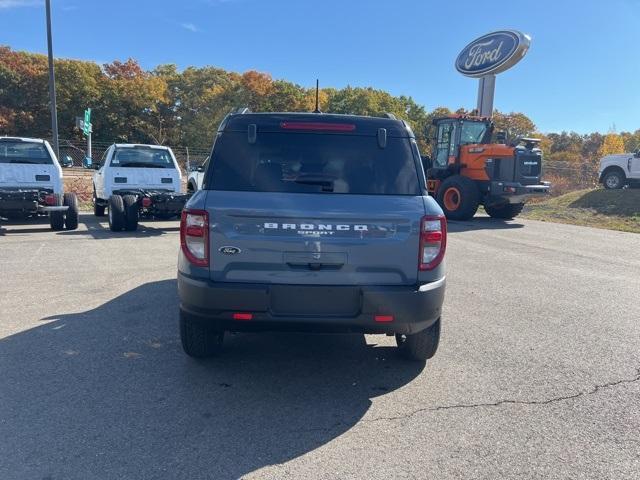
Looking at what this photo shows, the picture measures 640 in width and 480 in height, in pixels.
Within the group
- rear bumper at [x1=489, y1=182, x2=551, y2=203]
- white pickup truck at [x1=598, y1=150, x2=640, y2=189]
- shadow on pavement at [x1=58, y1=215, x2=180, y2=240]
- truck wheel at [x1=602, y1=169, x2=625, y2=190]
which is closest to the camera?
shadow on pavement at [x1=58, y1=215, x2=180, y2=240]

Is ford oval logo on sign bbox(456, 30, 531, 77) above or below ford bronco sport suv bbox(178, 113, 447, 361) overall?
above

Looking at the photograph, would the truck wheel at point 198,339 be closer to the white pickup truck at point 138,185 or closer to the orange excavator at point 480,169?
the white pickup truck at point 138,185

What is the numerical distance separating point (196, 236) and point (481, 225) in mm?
12920

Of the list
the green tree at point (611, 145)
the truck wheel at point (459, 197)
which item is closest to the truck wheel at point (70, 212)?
the truck wheel at point (459, 197)

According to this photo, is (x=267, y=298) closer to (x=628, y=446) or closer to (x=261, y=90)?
(x=628, y=446)

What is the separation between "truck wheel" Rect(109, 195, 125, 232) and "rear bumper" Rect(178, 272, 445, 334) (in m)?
8.27

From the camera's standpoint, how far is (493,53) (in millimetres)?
23641

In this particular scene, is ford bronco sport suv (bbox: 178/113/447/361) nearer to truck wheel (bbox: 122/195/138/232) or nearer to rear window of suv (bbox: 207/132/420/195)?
rear window of suv (bbox: 207/132/420/195)

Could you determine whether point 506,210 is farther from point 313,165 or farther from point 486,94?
point 313,165

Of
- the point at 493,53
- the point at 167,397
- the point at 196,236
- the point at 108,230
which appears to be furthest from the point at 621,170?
the point at 167,397

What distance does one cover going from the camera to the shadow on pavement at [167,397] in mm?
2854

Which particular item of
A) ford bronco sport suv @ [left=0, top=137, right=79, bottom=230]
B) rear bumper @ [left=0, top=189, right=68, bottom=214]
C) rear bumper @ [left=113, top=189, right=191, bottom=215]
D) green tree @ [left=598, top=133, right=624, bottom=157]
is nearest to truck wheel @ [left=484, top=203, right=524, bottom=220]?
rear bumper @ [left=113, top=189, right=191, bottom=215]

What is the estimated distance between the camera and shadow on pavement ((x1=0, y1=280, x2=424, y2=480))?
2854 mm

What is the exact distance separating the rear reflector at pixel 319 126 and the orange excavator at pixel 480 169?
460 inches
